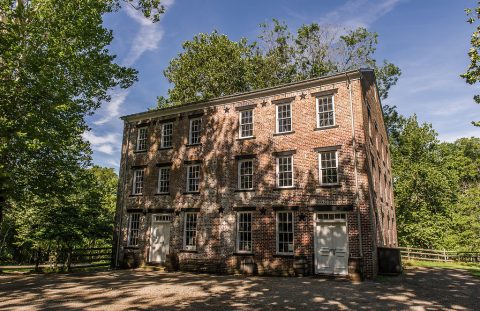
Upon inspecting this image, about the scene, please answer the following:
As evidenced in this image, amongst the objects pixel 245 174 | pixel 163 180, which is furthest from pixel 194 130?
pixel 245 174

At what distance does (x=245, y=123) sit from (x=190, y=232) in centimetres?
733

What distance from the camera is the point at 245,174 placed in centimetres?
1888

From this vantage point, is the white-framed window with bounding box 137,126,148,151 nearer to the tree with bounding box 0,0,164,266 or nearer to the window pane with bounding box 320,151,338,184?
the tree with bounding box 0,0,164,266

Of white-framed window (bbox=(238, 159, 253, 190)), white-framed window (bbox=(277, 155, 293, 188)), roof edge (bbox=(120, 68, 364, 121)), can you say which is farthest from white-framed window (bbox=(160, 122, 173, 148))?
white-framed window (bbox=(277, 155, 293, 188))

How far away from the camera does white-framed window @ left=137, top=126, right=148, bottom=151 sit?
23000 millimetres

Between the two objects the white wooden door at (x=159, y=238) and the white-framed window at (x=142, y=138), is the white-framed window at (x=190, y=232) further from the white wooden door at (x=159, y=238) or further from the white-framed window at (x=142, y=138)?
the white-framed window at (x=142, y=138)

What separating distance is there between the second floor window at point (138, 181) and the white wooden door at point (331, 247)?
12.3 metres

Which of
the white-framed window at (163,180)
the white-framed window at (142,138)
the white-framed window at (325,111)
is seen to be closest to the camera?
the white-framed window at (325,111)

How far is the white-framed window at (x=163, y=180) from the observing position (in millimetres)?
21312

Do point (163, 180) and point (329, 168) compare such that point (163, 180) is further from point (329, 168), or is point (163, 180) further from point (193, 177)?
point (329, 168)

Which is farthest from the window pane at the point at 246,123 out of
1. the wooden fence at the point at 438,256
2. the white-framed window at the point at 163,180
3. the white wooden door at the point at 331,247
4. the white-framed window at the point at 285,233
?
the wooden fence at the point at 438,256

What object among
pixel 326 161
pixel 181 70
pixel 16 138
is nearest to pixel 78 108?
pixel 16 138

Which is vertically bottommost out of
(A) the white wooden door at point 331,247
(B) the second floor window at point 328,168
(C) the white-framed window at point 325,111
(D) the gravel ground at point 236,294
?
(D) the gravel ground at point 236,294

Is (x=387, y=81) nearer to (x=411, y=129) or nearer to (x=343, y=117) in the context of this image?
(x=411, y=129)
